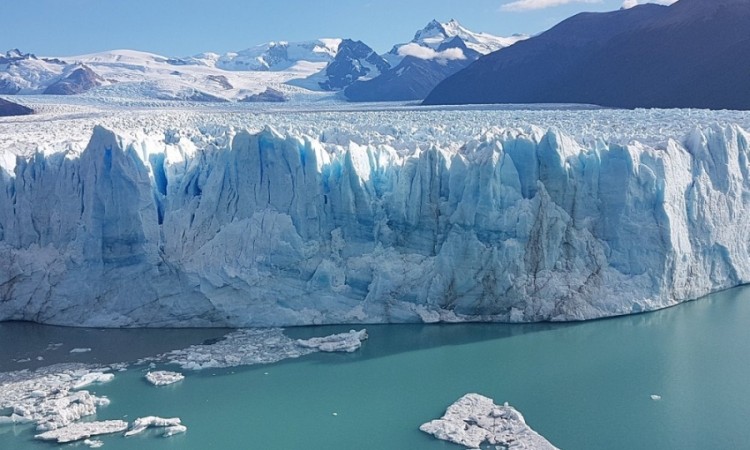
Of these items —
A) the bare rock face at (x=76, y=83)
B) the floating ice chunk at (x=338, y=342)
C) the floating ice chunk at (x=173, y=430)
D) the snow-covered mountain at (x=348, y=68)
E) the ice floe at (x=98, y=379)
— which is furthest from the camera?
the snow-covered mountain at (x=348, y=68)

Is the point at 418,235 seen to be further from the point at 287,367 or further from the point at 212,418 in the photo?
the point at 212,418

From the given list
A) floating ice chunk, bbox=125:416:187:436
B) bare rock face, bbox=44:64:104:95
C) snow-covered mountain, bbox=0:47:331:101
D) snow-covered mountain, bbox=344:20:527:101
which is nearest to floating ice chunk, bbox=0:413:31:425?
floating ice chunk, bbox=125:416:187:436

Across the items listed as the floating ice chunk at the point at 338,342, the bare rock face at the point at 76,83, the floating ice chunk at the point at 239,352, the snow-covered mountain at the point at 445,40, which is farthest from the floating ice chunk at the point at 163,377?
the snow-covered mountain at the point at 445,40

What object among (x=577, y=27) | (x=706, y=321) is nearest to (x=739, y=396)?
(x=706, y=321)

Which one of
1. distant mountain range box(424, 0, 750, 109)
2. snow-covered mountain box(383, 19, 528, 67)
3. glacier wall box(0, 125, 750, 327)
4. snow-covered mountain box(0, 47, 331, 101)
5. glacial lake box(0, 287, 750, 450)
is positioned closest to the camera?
glacial lake box(0, 287, 750, 450)

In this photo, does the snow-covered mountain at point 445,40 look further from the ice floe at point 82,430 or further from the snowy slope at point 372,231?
the ice floe at point 82,430

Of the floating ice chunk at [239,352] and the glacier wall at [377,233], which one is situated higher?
the glacier wall at [377,233]

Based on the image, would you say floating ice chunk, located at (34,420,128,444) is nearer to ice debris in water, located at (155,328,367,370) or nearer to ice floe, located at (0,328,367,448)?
ice floe, located at (0,328,367,448)

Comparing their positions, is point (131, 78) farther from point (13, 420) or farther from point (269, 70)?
point (13, 420)
